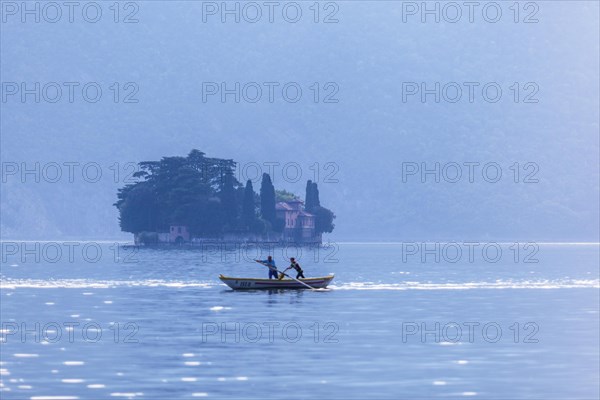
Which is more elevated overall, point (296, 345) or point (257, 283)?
point (257, 283)

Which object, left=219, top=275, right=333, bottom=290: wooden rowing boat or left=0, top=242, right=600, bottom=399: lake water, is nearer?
left=0, top=242, right=600, bottom=399: lake water

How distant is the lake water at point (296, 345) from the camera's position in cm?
4566

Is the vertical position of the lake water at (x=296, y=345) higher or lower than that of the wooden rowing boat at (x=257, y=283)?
lower

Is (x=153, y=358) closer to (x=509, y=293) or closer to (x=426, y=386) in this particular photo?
(x=426, y=386)

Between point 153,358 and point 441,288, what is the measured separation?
66262 millimetres

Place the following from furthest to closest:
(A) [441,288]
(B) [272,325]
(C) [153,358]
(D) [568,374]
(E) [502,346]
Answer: (A) [441,288], (B) [272,325], (E) [502,346], (C) [153,358], (D) [568,374]

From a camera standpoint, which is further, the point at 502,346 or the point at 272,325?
the point at 272,325

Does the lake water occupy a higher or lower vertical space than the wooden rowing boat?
lower

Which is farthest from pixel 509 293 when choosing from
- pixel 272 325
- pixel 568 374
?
pixel 568 374

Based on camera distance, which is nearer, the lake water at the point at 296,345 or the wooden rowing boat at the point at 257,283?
the lake water at the point at 296,345

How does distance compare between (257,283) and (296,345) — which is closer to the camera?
(296,345)

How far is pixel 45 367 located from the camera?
50062 mm

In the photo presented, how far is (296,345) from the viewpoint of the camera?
58844 mm

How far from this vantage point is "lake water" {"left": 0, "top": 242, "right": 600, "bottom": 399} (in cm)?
4566
